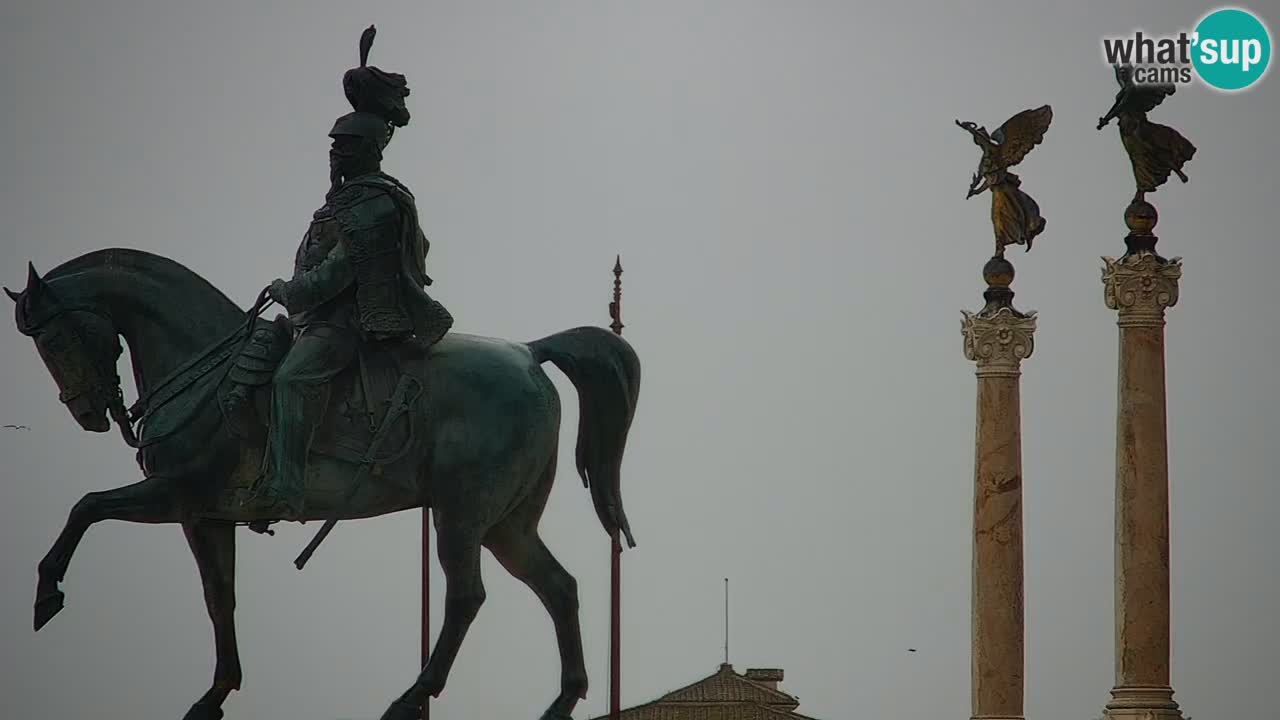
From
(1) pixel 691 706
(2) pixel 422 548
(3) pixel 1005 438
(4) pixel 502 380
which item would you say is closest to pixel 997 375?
(3) pixel 1005 438

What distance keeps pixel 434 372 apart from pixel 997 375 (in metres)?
21.7

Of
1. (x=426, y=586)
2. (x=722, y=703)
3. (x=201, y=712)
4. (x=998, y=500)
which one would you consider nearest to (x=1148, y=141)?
(x=998, y=500)

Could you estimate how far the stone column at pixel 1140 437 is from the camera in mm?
44062

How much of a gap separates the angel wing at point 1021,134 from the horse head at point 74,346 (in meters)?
22.7

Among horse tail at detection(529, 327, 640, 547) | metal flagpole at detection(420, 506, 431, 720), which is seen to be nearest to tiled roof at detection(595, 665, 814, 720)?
metal flagpole at detection(420, 506, 431, 720)

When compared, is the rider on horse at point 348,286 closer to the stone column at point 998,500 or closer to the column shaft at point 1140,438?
the column shaft at point 1140,438

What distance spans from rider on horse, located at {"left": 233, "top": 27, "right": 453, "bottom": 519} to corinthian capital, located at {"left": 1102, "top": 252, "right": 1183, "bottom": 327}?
65.7 feet

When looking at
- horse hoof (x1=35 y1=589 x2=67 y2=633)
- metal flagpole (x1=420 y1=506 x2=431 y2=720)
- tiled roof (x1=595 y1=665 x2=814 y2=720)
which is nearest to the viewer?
horse hoof (x1=35 y1=589 x2=67 y2=633)

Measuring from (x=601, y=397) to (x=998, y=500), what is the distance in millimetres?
20534

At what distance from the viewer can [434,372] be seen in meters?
25.4

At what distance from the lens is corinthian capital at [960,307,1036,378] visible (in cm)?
4622

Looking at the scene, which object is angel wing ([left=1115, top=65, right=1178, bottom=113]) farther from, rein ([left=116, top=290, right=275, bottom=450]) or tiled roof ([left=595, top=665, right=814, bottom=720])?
tiled roof ([left=595, top=665, right=814, bottom=720])

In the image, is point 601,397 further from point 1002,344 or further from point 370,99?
point 1002,344

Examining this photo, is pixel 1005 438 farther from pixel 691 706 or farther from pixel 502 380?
pixel 691 706
